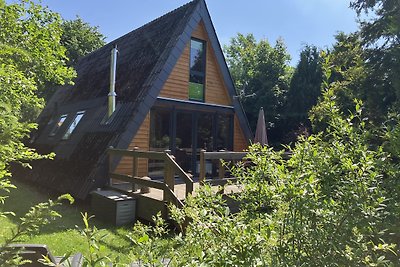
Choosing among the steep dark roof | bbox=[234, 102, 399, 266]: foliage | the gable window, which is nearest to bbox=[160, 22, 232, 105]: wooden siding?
the gable window

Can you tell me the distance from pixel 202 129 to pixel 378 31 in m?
6.67

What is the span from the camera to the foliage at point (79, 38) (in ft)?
75.2

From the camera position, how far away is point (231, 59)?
37.0 metres

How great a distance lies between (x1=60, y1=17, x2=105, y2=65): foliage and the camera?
22914 millimetres

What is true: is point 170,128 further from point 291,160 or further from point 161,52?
point 291,160

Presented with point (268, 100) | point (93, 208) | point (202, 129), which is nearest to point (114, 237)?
point (93, 208)

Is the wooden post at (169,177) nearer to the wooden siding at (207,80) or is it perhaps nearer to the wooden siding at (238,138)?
the wooden siding at (207,80)

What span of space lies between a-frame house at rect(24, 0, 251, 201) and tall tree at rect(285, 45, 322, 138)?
6811 mm

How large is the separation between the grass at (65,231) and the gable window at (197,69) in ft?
16.5

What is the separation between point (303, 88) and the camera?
18406 mm

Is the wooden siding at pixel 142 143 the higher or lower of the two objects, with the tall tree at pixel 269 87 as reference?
lower

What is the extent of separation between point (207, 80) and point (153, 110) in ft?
8.20

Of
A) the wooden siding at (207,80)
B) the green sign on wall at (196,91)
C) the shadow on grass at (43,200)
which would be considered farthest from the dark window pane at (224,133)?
the shadow on grass at (43,200)

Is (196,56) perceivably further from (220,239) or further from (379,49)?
(220,239)
